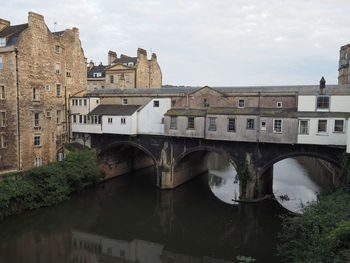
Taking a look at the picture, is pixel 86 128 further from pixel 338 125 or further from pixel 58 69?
pixel 338 125

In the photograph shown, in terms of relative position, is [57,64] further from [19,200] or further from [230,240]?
[230,240]

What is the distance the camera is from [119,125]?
31109mm

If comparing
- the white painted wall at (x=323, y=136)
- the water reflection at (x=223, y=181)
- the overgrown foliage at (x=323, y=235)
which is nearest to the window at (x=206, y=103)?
the water reflection at (x=223, y=181)

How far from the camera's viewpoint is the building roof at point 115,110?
102 feet

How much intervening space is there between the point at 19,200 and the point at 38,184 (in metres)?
1.96

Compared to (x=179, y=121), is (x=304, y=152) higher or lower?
lower

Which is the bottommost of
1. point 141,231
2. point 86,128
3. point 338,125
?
point 141,231

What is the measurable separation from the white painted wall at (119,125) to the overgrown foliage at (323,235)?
19385 mm

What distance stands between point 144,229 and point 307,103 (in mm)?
16876

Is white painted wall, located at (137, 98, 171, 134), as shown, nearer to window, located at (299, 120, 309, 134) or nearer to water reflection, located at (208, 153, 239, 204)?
water reflection, located at (208, 153, 239, 204)

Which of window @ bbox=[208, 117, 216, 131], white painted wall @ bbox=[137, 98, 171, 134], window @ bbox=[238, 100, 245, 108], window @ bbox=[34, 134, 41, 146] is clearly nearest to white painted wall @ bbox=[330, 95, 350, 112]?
window @ bbox=[238, 100, 245, 108]

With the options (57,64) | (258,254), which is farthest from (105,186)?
(258,254)

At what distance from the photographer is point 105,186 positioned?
110 ft

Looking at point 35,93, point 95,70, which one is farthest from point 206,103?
point 95,70
